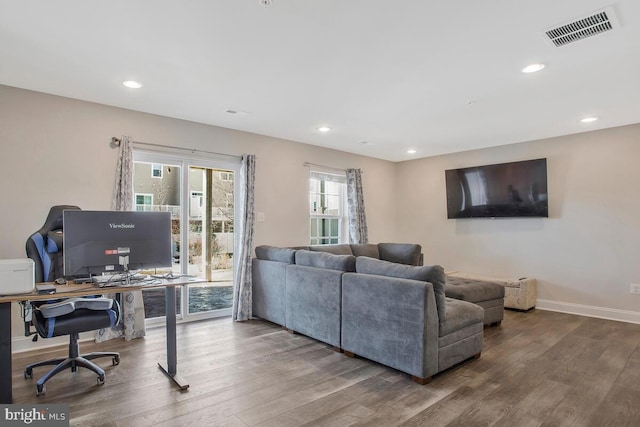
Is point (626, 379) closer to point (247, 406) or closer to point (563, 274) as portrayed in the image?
point (563, 274)

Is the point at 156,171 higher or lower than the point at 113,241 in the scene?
higher

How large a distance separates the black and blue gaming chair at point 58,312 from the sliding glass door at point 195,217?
49.9 inches

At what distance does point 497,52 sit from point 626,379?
2.81 meters

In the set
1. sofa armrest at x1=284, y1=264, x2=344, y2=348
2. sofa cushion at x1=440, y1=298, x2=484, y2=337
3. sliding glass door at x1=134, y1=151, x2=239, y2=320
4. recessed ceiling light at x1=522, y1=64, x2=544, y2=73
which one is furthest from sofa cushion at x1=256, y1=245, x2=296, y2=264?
recessed ceiling light at x1=522, y1=64, x2=544, y2=73

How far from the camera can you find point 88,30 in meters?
2.36

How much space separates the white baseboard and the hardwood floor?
0.93m

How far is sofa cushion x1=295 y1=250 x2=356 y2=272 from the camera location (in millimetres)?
3480

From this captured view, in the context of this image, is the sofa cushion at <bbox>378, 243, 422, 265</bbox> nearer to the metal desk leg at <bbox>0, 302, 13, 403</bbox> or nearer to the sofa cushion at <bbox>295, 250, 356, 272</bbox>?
the sofa cushion at <bbox>295, 250, 356, 272</bbox>

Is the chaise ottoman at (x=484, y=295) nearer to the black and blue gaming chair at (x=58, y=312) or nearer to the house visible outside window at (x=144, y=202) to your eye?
the black and blue gaming chair at (x=58, y=312)

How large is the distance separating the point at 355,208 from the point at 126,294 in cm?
380

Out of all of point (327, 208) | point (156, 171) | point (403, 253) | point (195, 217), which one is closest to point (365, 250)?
point (403, 253)

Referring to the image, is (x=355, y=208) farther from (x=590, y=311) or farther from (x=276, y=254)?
(x=590, y=311)

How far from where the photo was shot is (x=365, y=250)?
5.69m

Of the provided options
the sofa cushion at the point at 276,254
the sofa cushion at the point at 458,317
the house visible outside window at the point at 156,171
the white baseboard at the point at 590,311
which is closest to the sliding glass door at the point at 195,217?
the house visible outside window at the point at 156,171
